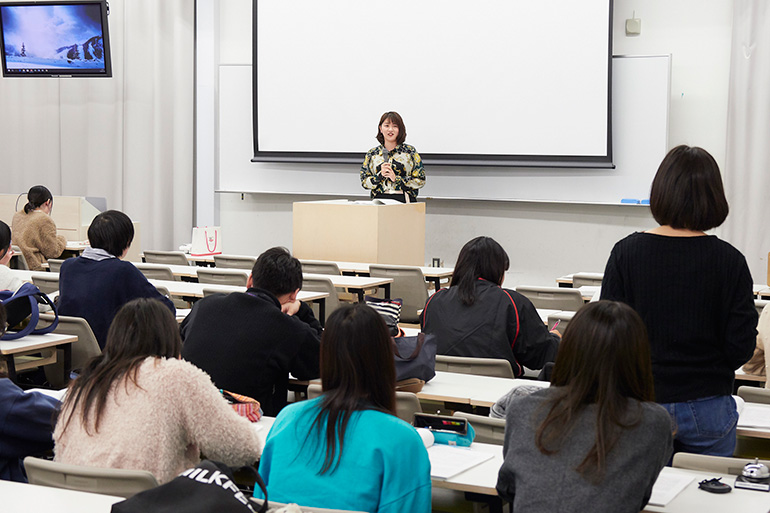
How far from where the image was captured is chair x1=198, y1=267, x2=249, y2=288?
20.5ft

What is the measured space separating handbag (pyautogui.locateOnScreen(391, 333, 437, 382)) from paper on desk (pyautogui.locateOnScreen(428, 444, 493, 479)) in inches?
28.4

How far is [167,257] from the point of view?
7715 millimetres

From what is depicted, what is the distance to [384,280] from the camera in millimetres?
6227

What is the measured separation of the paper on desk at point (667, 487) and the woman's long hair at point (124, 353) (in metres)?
1.34

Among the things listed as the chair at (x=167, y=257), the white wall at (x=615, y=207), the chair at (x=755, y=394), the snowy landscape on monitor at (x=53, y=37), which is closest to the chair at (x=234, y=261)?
the chair at (x=167, y=257)

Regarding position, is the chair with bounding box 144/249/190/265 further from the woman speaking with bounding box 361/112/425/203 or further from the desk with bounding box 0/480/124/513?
the desk with bounding box 0/480/124/513

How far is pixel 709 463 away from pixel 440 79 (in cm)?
690

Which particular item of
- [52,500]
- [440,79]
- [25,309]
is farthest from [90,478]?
[440,79]

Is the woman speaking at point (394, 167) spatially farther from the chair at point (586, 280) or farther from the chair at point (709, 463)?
the chair at point (709, 463)

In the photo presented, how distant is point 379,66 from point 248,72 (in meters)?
1.66

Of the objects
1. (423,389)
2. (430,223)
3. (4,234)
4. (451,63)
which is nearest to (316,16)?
(451,63)

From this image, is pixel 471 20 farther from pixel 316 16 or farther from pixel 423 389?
pixel 423 389

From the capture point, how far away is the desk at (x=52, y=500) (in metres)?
2.16

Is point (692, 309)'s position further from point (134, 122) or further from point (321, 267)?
point (134, 122)
